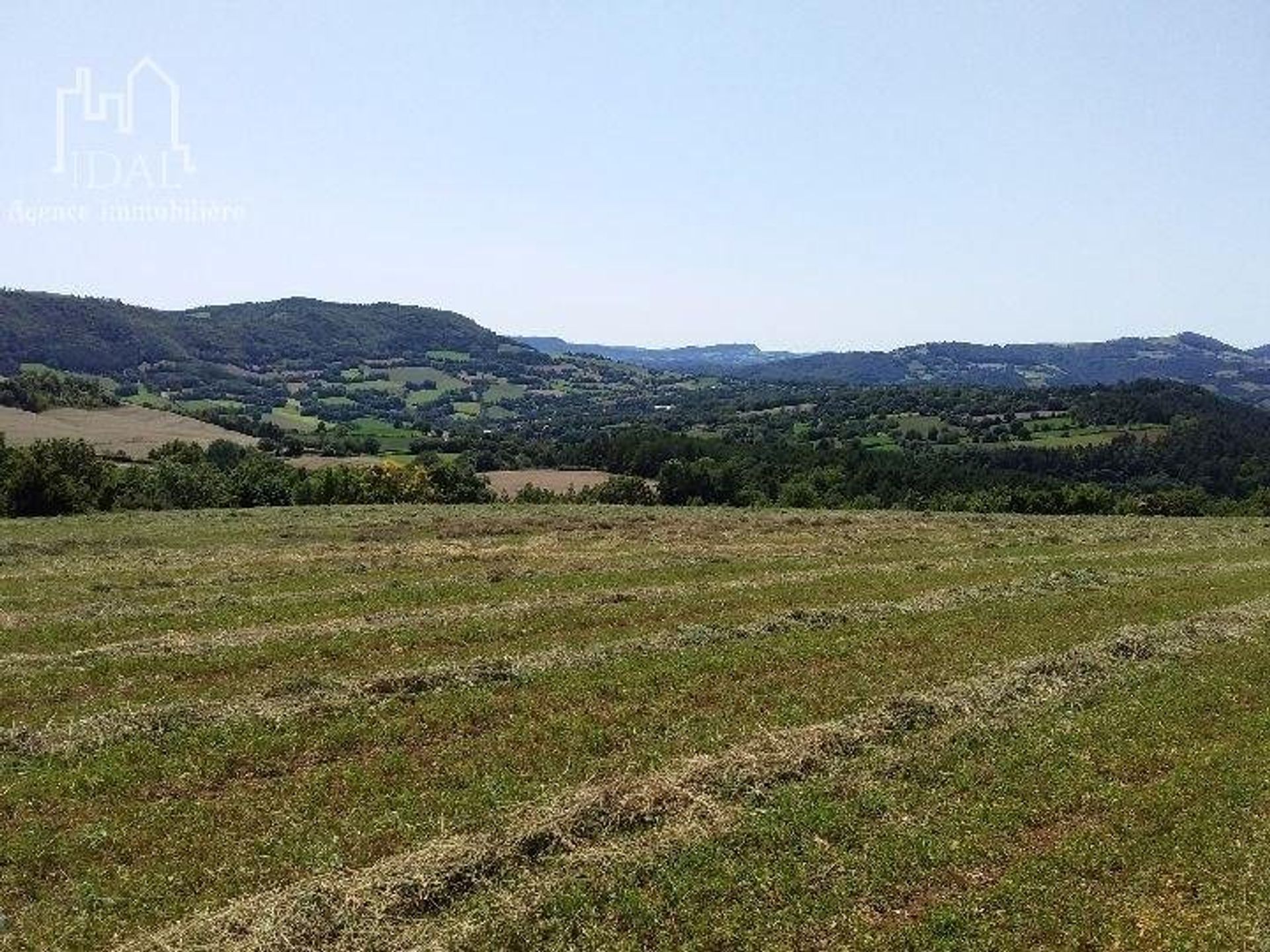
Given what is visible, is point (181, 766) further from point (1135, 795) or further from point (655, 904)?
point (1135, 795)

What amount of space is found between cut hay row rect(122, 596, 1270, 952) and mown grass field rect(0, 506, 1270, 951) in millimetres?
68

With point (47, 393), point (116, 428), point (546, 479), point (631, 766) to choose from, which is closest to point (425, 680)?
point (631, 766)

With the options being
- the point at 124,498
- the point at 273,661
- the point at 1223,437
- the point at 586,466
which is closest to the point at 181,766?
the point at 273,661

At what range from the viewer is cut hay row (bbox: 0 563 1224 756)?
19391 millimetres

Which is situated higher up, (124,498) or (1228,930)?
(1228,930)

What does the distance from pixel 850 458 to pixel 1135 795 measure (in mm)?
147861

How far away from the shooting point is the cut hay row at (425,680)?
63.6 ft

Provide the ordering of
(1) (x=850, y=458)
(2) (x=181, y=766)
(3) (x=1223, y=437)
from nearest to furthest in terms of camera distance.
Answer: (2) (x=181, y=766)
(1) (x=850, y=458)
(3) (x=1223, y=437)

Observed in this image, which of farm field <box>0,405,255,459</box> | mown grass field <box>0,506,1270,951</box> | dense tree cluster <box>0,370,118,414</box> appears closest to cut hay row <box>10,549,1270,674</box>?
mown grass field <box>0,506,1270,951</box>

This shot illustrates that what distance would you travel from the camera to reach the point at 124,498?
3103 inches

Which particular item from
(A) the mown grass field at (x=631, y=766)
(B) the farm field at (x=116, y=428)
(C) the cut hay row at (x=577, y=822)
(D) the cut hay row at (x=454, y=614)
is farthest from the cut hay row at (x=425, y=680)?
(B) the farm field at (x=116, y=428)

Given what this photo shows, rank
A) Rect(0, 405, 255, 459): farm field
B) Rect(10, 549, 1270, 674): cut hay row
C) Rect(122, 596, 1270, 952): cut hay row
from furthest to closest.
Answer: Rect(0, 405, 255, 459): farm field < Rect(10, 549, 1270, 674): cut hay row < Rect(122, 596, 1270, 952): cut hay row

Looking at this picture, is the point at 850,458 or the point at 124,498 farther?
the point at 850,458

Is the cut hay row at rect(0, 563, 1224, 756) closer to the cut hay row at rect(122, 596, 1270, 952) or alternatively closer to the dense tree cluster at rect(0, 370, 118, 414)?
the cut hay row at rect(122, 596, 1270, 952)
